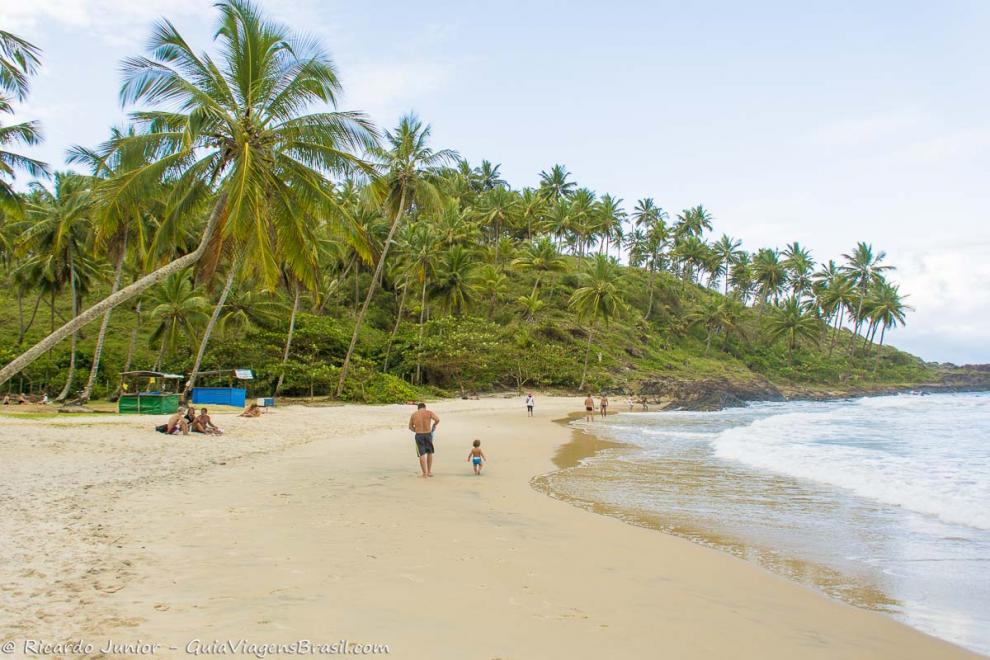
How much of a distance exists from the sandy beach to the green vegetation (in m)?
5.19

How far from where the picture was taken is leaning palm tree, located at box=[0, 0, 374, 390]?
12487mm

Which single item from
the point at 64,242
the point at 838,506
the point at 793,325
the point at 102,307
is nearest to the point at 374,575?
the point at 838,506

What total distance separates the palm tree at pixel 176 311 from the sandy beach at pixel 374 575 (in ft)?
68.6

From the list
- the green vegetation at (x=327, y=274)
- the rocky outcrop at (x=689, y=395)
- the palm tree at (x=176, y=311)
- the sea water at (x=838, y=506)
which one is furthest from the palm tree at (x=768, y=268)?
the palm tree at (x=176, y=311)

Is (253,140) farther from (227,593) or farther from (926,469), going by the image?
(926,469)

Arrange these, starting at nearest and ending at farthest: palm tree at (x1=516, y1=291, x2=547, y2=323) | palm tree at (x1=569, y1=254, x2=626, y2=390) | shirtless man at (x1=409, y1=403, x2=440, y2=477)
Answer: shirtless man at (x1=409, y1=403, x2=440, y2=477) < palm tree at (x1=569, y1=254, x2=626, y2=390) < palm tree at (x1=516, y1=291, x2=547, y2=323)

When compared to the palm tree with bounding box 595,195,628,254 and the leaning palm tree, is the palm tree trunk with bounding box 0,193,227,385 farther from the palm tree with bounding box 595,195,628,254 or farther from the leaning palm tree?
the palm tree with bounding box 595,195,628,254

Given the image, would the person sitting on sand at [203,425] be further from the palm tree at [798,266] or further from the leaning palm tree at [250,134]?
the palm tree at [798,266]

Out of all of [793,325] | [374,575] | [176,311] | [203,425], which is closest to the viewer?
[374,575]

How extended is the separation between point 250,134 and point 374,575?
11.2 meters

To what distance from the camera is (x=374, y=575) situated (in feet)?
16.8

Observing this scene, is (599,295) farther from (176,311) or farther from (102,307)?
(102,307)

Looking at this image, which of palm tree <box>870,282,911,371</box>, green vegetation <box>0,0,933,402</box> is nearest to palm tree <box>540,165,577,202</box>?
green vegetation <box>0,0,933,402</box>

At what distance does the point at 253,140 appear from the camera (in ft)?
43.3
